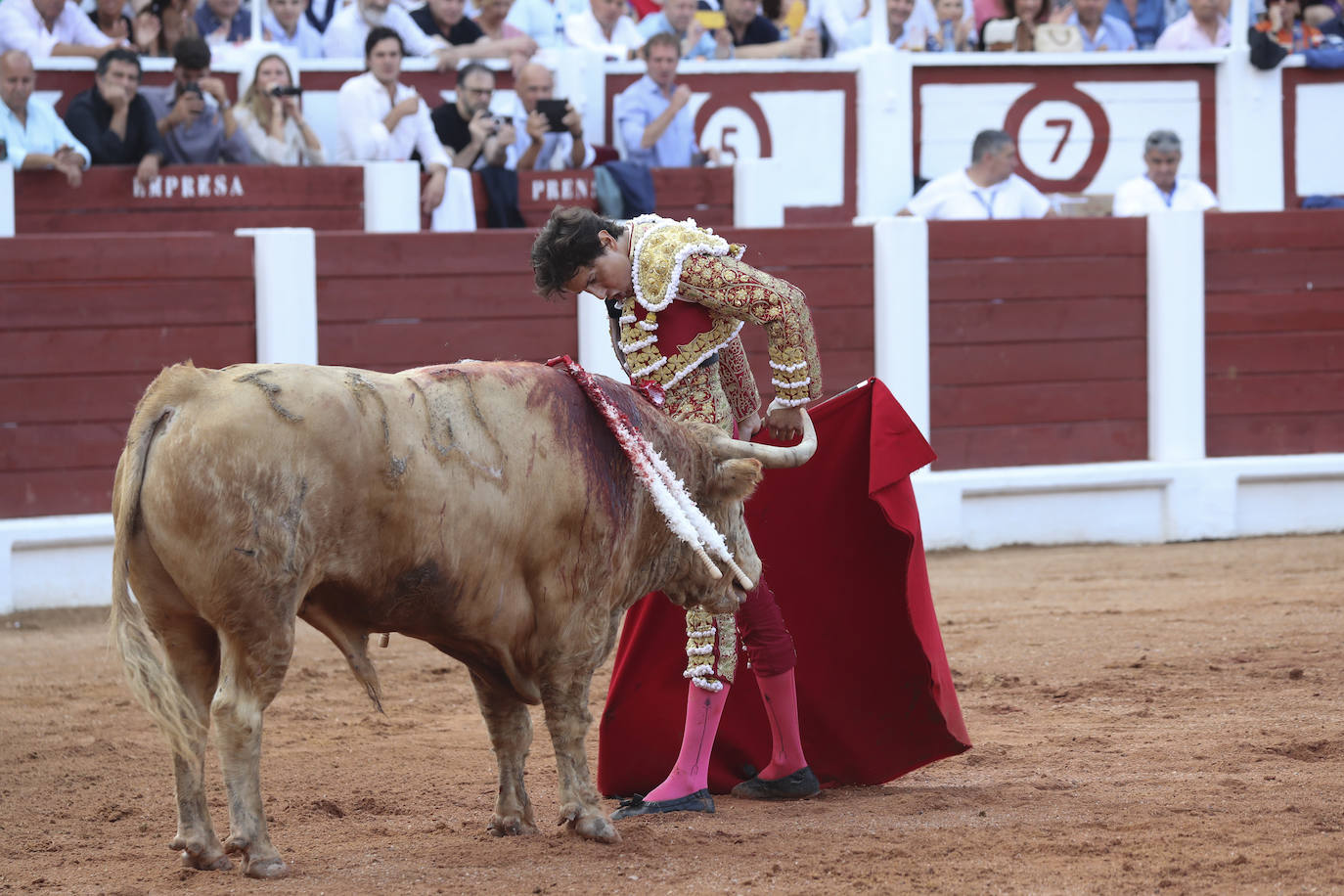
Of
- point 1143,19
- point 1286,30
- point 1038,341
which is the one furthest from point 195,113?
point 1286,30

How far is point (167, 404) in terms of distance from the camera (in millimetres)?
2783

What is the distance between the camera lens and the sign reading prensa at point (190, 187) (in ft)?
23.6

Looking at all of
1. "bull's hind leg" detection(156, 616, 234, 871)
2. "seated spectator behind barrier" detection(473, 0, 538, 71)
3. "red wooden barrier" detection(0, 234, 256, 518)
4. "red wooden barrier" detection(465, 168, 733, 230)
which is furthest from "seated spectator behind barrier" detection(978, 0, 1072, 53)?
"bull's hind leg" detection(156, 616, 234, 871)

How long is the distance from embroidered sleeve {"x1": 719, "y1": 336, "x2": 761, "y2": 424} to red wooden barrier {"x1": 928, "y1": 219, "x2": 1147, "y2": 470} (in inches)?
152

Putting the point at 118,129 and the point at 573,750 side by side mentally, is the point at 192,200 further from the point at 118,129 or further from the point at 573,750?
Result: the point at 573,750

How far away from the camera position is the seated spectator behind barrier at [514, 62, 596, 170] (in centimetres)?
766

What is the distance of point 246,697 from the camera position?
2.81 m

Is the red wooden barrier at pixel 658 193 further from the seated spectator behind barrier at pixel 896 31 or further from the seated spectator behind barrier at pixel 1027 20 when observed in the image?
the seated spectator behind barrier at pixel 1027 20

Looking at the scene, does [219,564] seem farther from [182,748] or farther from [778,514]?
[778,514]

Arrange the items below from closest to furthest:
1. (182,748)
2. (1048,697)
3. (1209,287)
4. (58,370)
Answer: (182,748)
(1048,697)
(58,370)
(1209,287)

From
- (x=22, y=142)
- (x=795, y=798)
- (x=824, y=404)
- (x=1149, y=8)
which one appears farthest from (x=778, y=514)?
(x=1149, y=8)

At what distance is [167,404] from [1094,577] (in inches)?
183

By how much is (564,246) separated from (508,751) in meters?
1.00

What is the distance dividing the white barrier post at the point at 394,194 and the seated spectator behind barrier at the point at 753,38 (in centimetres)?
227
